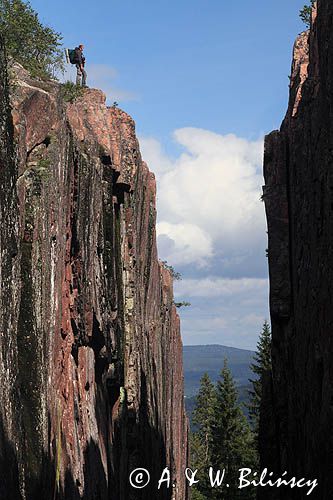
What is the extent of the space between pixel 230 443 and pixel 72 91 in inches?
2220

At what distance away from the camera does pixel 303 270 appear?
29750mm

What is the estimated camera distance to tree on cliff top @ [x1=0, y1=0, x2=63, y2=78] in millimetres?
38406

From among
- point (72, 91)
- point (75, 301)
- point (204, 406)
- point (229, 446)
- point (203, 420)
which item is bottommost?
point (203, 420)

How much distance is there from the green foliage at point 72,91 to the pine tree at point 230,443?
178ft

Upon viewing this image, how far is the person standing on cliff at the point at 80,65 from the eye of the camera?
40500mm

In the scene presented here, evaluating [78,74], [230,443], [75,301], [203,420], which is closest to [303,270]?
[75,301]

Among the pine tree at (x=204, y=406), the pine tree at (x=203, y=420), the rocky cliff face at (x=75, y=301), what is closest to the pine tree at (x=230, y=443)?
the rocky cliff face at (x=75, y=301)

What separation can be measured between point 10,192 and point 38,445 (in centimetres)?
835

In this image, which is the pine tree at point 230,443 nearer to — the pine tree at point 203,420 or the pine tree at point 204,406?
the pine tree at point 203,420

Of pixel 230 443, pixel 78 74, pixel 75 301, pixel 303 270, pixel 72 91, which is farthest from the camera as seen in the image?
pixel 230 443

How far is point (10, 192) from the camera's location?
20.1 meters

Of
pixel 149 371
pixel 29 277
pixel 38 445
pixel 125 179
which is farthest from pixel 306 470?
pixel 149 371

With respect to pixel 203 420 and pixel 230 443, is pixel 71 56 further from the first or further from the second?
pixel 203 420

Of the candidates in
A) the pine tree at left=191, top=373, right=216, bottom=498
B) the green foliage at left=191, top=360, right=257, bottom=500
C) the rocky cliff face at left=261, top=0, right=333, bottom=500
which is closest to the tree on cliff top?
the rocky cliff face at left=261, top=0, right=333, bottom=500
